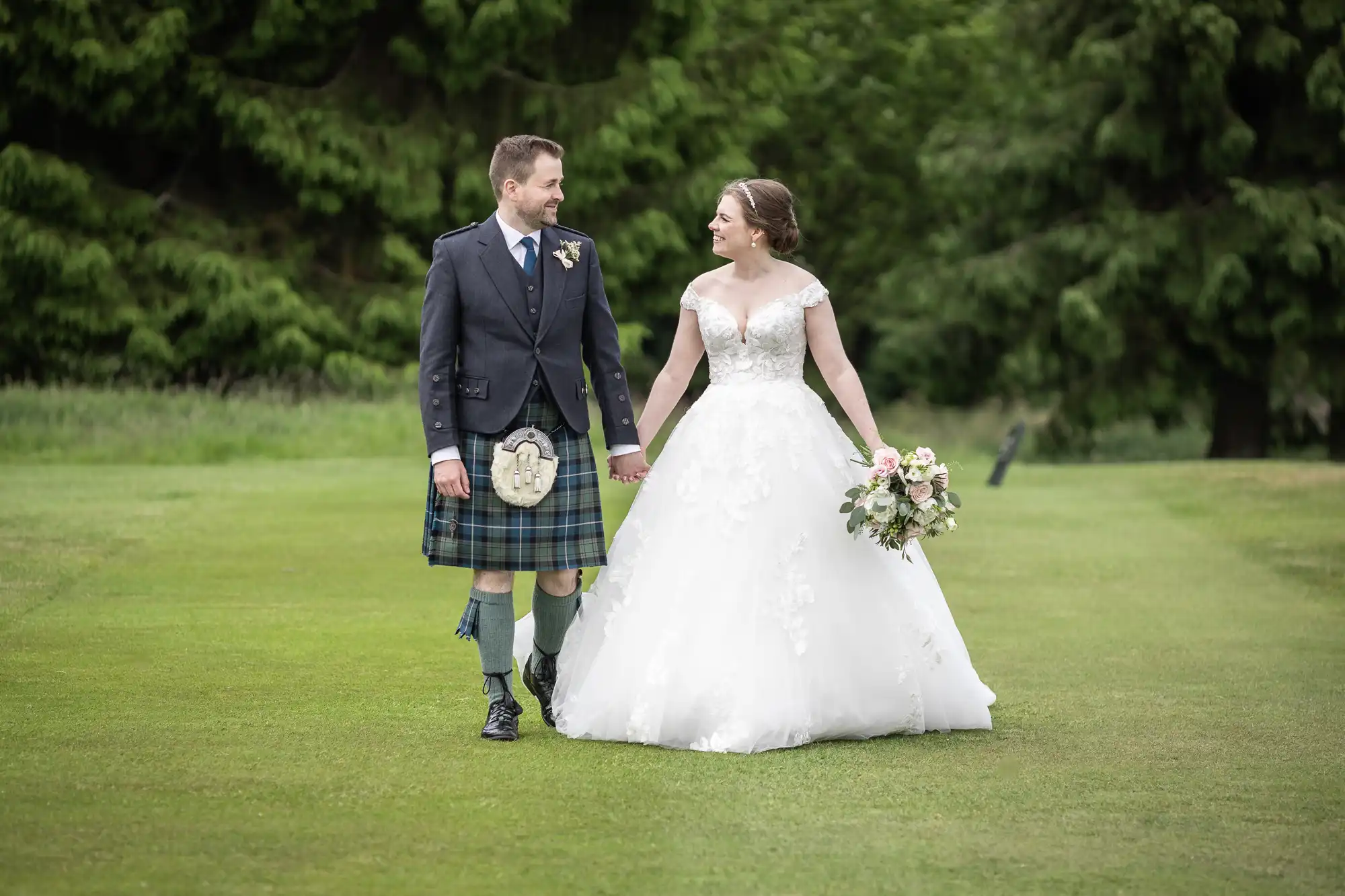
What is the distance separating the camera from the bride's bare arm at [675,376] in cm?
633

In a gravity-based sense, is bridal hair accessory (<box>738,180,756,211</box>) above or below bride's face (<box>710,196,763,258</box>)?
above

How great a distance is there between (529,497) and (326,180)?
23255 millimetres

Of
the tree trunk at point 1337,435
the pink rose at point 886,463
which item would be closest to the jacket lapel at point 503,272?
the pink rose at point 886,463

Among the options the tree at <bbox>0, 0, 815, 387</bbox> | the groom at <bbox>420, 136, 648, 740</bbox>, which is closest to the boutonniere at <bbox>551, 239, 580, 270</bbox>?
the groom at <bbox>420, 136, 648, 740</bbox>

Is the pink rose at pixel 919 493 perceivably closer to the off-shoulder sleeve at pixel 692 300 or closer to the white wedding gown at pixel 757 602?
the white wedding gown at pixel 757 602

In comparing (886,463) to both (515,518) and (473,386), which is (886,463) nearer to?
(515,518)

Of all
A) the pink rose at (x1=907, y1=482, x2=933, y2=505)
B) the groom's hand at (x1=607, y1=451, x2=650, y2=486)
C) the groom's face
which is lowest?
the pink rose at (x1=907, y1=482, x2=933, y2=505)

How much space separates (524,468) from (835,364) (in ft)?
3.80

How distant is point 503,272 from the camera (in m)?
5.93

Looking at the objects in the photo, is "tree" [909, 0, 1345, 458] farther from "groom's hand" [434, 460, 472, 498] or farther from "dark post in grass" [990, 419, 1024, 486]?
"groom's hand" [434, 460, 472, 498]

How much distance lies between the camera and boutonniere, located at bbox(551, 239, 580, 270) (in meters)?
6.01

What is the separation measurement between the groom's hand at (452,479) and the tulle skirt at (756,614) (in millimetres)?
578

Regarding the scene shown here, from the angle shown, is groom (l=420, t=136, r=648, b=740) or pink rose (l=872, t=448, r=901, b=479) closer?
groom (l=420, t=136, r=648, b=740)

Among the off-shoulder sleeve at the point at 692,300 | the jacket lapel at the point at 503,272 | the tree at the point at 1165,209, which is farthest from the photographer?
the tree at the point at 1165,209
